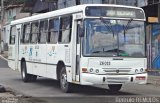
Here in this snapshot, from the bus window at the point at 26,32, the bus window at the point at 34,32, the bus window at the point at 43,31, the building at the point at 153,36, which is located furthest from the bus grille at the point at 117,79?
the building at the point at 153,36

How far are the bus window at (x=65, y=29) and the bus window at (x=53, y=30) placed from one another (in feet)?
1.59

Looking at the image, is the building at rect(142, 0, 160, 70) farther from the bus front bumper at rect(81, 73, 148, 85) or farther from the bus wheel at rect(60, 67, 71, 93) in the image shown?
the bus front bumper at rect(81, 73, 148, 85)

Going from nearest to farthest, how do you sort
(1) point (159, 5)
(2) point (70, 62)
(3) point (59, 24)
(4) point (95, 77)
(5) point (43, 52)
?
(4) point (95, 77)
(2) point (70, 62)
(3) point (59, 24)
(5) point (43, 52)
(1) point (159, 5)

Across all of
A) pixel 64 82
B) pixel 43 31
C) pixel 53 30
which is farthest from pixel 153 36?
pixel 64 82

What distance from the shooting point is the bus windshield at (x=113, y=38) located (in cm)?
1552

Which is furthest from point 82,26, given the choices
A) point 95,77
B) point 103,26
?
point 95,77

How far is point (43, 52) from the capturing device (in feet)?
63.5

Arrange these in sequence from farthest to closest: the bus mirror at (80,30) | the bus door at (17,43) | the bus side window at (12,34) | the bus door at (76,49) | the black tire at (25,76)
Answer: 1. the bus side window at (12,34)
2. the bus door at (17,43)
3. the black tire at (25,76)
4. the bus door at (76,49)
5. the bus mirror at (80,30)

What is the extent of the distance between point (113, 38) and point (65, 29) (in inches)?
89.2

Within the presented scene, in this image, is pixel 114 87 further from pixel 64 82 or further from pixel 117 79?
pixel 117 79

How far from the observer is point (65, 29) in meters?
17.2

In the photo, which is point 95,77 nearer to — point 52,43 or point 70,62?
point 70,62

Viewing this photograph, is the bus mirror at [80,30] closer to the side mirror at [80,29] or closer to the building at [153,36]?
the side mirror at [80,29]

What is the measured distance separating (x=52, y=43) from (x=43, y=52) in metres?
1.07
